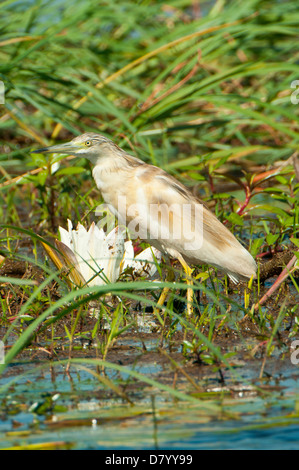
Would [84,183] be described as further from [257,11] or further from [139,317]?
[139,317]

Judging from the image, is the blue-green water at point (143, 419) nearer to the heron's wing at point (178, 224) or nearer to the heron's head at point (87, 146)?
the heron's wing at point (178, 224)

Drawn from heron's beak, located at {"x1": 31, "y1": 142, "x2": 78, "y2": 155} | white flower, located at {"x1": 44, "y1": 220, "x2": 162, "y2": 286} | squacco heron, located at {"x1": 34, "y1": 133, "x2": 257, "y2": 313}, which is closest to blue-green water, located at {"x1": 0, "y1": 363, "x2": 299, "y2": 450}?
white flower, located at {"x1": 44, "y1": 220, "x2": 162, "y2": 286}

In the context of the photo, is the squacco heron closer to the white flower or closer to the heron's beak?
the heron's beak

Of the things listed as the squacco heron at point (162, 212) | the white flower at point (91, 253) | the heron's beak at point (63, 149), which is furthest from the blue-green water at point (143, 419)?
the heron's beak at point (63, 149)

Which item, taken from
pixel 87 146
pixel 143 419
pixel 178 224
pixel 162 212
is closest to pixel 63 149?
pixel 87 146

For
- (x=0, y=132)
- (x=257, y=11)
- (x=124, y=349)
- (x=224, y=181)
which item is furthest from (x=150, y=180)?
(x=0, y=132)

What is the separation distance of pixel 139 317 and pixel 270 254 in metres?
1.08

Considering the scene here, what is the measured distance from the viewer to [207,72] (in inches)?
286

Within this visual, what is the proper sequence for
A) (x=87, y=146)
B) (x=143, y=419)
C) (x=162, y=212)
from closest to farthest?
(x=143, y=419)
(x=162, y=212)
(x=87, y=146)

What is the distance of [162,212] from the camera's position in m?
4.30

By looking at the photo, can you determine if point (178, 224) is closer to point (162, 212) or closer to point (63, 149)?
point (162, 212)

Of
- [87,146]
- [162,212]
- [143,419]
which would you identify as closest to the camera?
[143,419]

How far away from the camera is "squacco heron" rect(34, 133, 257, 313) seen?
4.23 m

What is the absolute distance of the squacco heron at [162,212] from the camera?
423 centimetres
